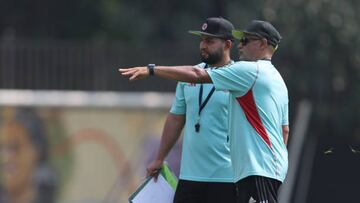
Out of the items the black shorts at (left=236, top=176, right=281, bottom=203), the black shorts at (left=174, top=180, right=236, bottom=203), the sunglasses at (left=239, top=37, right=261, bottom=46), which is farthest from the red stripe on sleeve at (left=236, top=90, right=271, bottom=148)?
the black shorts at (left=174, top=180, right=236, bottom=203)

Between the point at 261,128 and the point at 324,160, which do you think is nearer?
the point at 261,128

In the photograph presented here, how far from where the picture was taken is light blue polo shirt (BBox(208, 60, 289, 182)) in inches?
305

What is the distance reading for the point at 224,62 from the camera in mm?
8781

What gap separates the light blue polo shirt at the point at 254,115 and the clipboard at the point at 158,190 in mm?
1208

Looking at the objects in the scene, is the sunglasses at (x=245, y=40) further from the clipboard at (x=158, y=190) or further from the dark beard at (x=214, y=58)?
the clipboard at (x=158, y=190)

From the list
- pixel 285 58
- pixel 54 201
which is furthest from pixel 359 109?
pixel 54 201

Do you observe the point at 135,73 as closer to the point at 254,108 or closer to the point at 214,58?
the point at 254,108

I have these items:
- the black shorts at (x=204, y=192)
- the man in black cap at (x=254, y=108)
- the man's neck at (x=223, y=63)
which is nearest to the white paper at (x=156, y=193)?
the black shorts at (x=204, y=192)

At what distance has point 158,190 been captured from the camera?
9086 mm

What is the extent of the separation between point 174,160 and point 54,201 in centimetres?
167

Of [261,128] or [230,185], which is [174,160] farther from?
[261,128]

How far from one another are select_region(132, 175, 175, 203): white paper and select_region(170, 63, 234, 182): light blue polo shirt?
233mm

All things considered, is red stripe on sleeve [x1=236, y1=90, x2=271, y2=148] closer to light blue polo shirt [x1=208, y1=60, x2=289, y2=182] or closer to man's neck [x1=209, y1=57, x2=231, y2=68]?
light blue polo shirt [x1=208, y1=60, x2=289, y2=182]

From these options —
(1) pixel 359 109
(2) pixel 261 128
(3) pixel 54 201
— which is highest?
(2) pixel 261 128
